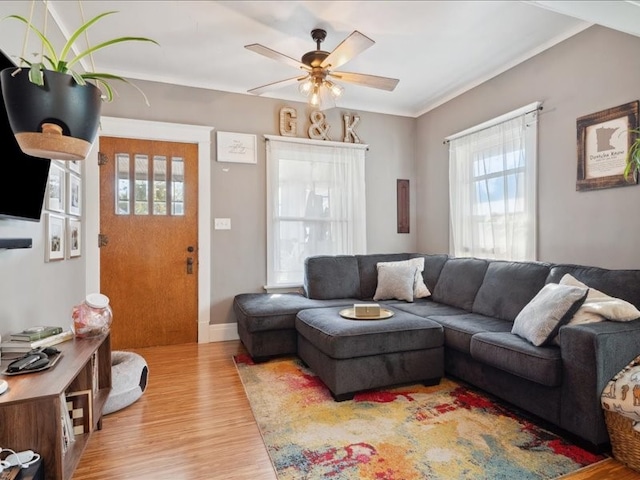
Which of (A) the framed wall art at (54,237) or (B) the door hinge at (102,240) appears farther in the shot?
(B) the door hinge at (102,240)

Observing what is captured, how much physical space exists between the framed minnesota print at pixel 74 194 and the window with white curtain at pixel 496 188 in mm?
3679

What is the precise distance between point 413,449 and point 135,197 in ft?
11.0

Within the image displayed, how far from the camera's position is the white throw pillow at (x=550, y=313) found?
2059 mm

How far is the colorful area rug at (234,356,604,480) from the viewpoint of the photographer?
1702mm

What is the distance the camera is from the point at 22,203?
1.72 m

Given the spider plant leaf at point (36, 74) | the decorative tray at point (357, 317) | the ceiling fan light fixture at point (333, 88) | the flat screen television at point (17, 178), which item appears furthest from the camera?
the ceiling fan light fixture at point (333, 88)

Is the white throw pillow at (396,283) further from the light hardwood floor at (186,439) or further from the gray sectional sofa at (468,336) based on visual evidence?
the light hardwood floor at (186,439)

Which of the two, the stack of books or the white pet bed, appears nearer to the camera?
the stack of books

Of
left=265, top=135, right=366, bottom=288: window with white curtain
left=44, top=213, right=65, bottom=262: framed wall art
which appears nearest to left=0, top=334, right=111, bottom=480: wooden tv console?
left=44, top=213, right=65, bottom=262: framed wall art

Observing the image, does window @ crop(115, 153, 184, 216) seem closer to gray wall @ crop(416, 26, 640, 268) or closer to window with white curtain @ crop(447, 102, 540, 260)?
window with white curtain @ crop(447, 102, 540, 260)

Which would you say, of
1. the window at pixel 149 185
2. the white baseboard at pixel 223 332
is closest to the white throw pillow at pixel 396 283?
the white baseboard at pixel 223 332

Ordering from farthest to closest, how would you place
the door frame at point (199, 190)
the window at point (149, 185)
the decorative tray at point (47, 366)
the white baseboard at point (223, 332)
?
the white baseboard at point (223, 332), the window at point (149, 185), the door frame at point (199, 190), the decorative tray at point (47, 366)

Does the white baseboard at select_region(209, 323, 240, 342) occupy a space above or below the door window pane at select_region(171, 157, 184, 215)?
below

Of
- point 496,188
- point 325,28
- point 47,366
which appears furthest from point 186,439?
point 496,188
